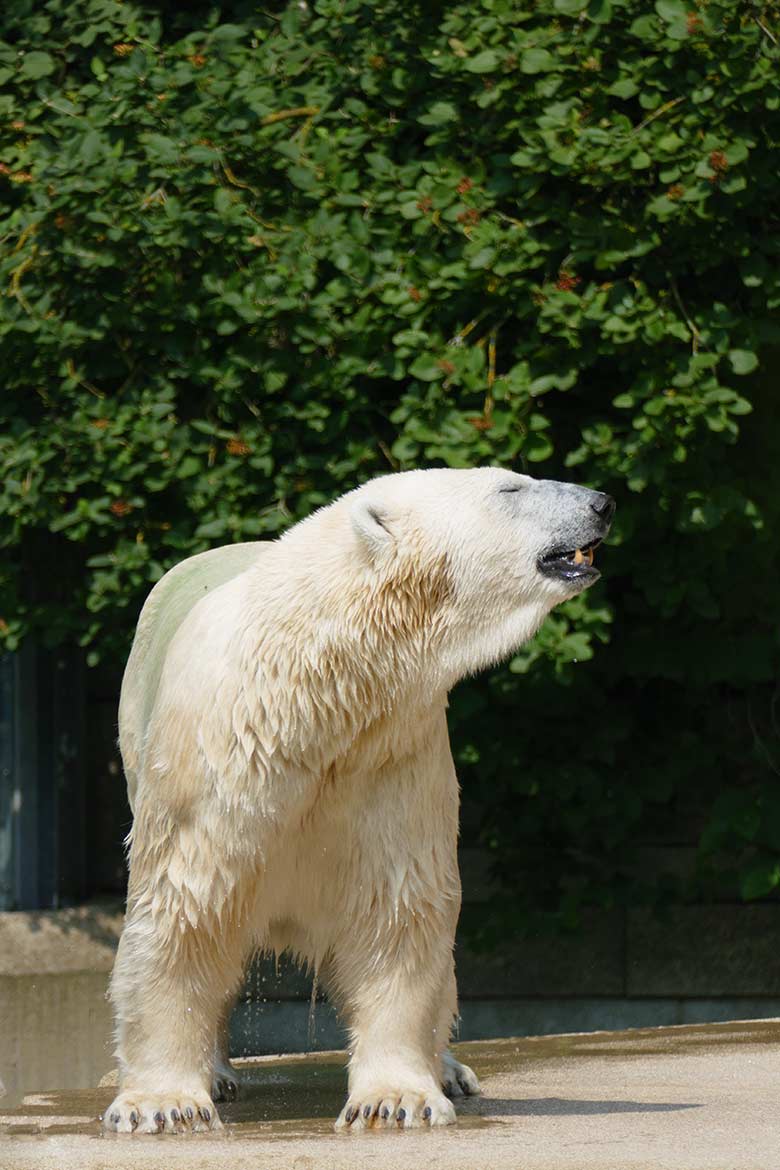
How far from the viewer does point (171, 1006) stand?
376 cm

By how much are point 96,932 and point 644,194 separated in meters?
3.21

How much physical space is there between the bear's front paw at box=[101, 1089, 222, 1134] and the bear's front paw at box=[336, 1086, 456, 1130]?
0.27 meters

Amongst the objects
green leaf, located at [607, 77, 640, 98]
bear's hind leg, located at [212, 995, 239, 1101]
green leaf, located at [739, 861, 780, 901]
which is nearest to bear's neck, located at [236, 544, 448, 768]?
bear's hind leg, located at [212, 995, 239, 1101]

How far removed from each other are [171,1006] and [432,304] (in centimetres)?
255

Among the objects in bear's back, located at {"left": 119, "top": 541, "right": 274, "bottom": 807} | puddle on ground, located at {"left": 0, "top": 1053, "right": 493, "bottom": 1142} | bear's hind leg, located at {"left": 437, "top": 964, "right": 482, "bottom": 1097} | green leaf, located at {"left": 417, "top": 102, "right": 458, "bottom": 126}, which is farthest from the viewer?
green leaf, located at {"left": 417, "top": 102, "right": 458, "bottom": 126}

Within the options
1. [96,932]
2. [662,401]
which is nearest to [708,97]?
[662,401]

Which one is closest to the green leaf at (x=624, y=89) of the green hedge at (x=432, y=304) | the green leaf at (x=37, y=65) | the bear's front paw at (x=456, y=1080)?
the green hedge at (x=432, y=304)

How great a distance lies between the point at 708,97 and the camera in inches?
209

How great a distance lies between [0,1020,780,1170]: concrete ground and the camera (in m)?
3.28

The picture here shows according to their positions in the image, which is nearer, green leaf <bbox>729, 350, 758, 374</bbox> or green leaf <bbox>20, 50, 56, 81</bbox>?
green leaf <bbox>729, 350, 758, 374</bbox>

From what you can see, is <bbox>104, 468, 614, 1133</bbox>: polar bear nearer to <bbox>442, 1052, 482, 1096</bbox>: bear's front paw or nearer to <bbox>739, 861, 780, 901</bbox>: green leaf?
<bbox>442, 1052, 482, 1096</bbox>: bear's front paw

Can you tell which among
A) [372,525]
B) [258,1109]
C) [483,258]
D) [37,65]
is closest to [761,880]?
[483,258]

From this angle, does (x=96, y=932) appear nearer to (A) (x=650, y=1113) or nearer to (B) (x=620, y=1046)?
(B) (x=620, y=1046)

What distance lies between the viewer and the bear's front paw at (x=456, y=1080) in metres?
4.27
